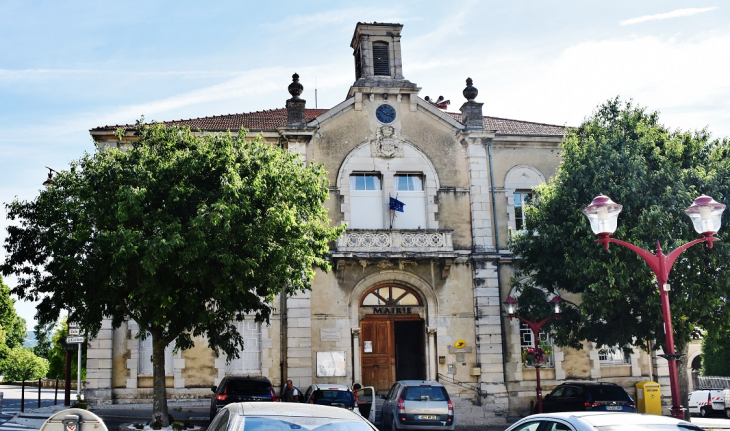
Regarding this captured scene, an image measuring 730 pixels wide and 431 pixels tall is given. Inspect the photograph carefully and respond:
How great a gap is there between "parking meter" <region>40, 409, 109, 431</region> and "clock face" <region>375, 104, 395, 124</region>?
69.2 feet

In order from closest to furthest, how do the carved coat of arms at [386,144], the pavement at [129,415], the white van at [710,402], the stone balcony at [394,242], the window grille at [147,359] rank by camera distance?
the pavement at [129,415]
the window grille at [147,359]
the stone balcony at [394,242]
the carved coat of arms at [386,144]
the white van at [710,402]

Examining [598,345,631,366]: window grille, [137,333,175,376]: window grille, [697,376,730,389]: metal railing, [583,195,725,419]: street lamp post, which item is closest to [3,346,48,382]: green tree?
[137,333,175,376]: window grille

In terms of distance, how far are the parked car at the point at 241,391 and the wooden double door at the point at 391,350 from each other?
252 inches

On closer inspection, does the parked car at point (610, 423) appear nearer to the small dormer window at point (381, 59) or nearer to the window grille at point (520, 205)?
the window grille at point (520, 205)

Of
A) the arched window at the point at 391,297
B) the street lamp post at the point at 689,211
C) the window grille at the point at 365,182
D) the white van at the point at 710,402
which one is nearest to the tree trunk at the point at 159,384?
the arched window at the point at 391,297

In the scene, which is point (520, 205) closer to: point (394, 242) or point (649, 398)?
point (394, 242)

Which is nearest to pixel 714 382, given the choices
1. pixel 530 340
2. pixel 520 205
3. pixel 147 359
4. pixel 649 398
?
pixel 530 340

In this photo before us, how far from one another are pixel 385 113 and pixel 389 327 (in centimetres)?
791

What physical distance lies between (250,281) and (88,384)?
9.13 metres

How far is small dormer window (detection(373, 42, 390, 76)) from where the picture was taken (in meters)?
27.2

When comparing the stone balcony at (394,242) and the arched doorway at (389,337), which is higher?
the stone balcony at (394,242)

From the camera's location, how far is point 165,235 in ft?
57.2

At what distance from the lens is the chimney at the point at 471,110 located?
26719 mm

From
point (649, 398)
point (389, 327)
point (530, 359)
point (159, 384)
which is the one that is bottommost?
point (649, 398)
